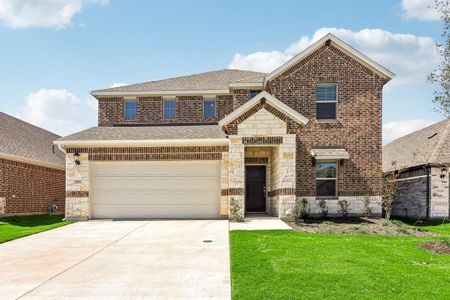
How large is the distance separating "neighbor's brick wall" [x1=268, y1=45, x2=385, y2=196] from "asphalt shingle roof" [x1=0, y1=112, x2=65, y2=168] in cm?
1258

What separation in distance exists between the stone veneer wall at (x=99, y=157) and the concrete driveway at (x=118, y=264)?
9.49 feet

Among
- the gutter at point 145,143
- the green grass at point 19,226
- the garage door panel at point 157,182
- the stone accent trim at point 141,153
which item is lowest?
the green grass at point 19,226

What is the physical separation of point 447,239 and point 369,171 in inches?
246

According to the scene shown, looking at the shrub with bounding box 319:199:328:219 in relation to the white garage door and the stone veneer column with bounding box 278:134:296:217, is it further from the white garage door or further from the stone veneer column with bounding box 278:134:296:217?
the white garage door

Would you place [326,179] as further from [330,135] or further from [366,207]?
[366,207]

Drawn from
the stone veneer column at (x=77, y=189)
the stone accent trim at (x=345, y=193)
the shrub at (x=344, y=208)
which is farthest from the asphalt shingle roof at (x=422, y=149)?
the stone veneer column at (x=77, y=189)

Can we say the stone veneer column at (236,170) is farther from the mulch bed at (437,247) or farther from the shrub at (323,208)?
the mulch bed at (437,247)

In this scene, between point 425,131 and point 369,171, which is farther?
point 425,131

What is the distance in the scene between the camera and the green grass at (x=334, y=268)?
7414mm

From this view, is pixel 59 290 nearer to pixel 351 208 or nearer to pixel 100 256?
pixel 100 256

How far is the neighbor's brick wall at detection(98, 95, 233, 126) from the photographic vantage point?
21578 millimetres

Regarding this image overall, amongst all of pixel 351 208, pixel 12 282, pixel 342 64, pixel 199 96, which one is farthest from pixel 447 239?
pixel 199 96

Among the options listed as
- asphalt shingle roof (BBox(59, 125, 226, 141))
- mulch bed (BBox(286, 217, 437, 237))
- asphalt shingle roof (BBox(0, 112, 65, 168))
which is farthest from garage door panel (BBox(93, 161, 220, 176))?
asphalt shingle roof (BBox(0, 112, 65, 168))

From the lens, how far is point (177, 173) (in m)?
17.9
